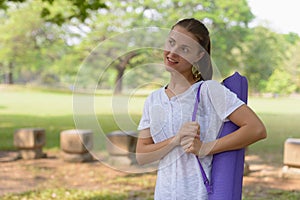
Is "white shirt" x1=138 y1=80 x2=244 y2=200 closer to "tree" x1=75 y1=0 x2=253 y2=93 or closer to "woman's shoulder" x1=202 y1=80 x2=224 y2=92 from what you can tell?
"woman's shoulder" x1=202 y1=80 x2=224 y2=92

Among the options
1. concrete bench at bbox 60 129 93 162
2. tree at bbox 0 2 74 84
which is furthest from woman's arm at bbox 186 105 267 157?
tree at bbox 0 2 74 84

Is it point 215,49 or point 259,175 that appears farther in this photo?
point 215,49

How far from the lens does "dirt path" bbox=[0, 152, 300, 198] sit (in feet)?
19.9

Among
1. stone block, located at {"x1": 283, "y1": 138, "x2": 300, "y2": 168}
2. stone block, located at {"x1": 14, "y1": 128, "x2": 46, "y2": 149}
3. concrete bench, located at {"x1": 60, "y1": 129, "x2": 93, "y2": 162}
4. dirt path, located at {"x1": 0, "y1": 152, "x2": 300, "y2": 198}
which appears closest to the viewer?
dirt path, located at {"x1": 0, "y1": 152, "x2": 300, "y2": 198}

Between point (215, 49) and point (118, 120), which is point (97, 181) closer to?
point (118, 120)

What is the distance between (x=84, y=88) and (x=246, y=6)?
33.4 meters

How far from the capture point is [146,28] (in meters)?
1.37

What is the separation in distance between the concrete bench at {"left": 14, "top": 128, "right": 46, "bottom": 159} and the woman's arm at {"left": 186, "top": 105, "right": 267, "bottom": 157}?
23.5ft

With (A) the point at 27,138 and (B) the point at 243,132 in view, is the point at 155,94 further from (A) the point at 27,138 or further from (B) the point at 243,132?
(A) the point at 27,138

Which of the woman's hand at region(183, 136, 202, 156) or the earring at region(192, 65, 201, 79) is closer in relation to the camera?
the woman's hand at region(183, 136, 202, 156)

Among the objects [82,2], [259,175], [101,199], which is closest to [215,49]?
[82,2]

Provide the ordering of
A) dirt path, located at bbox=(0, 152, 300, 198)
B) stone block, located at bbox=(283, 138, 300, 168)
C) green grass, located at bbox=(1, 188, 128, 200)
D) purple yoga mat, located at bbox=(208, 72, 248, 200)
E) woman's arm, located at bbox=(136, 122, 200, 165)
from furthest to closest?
stone block, located at bbox=(283, 138, 300, 168)
dirt path, located at bbox=(0, 152, 300, 198)
green grass, located at bbox=(1, 188, 128, 200)
purple yoga mat, located at bbox=(208, 72, 248, 200)
woman's arm, located at bbox=(136, 122, 200, 165)

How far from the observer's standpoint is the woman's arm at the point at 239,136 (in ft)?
4.36

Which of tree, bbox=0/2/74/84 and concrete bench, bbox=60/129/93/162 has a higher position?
tree, bbox=0/2/74/84
